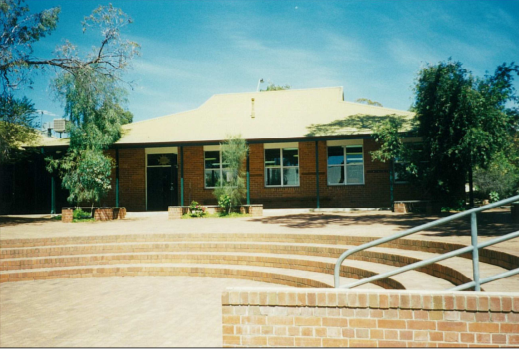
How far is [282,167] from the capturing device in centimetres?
1738

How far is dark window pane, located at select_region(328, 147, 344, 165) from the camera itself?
1716cm

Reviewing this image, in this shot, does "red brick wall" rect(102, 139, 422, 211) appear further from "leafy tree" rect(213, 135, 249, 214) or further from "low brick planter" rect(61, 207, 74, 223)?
"low brick planter" rect(61, 207, 74, 223)

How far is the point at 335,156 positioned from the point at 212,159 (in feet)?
19.3

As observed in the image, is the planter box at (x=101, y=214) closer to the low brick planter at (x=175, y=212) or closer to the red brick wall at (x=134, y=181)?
the low brick planter at (x=175, y=212)

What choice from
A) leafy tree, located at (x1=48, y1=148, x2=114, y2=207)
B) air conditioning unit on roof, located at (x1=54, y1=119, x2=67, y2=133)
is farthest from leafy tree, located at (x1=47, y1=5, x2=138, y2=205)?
air conditioning unit on roof, located at (x1=54, y1=119, x2=67, y2=133)

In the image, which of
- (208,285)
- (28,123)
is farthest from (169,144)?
(208,285)

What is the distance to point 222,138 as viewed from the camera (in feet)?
51.2

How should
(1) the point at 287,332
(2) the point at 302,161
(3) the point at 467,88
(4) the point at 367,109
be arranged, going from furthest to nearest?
(4) the point at 367,109
(2) the point at 302,161
(3) the point at 467,88
(1) the point at 287,332

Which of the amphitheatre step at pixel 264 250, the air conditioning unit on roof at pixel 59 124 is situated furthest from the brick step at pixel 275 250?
the air conditioning unit on roof at pixel 59 124

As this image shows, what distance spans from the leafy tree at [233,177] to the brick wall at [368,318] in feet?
35.5

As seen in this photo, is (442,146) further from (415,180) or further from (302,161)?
(302,161)

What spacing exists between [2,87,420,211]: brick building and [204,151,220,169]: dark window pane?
0.11 ft

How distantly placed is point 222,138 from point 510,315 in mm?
13316

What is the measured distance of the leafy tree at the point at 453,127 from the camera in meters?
12.1
